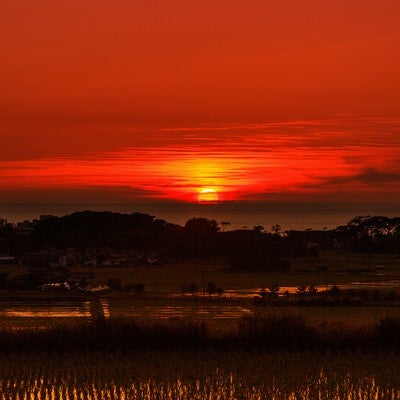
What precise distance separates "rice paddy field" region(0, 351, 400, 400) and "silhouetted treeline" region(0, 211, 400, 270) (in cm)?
2798

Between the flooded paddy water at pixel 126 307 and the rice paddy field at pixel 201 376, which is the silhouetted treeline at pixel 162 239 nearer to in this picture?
the flooded paddy water at pixel 126 307

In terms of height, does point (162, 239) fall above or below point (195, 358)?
above

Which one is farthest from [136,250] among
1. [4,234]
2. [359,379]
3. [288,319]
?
[359,379]

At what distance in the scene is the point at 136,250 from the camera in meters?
47.9

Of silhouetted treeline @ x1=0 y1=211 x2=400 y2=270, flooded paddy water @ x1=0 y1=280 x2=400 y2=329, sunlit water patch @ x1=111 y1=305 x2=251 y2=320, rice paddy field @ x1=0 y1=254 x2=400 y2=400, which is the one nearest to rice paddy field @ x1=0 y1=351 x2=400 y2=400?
rice paddy field @ x1=0 y1=254 x2=400 y2=400

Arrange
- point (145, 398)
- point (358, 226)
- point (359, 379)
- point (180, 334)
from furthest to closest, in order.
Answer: point (358, 226)
point (180, 334)
point (359, 379)
point (145, 398)

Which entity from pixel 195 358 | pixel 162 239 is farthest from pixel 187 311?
pixel 162 239

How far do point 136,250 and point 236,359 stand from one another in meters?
32.1

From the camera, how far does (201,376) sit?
1436cm

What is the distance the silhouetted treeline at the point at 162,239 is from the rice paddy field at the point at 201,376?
27981mm

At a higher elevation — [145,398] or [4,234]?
[4,234]

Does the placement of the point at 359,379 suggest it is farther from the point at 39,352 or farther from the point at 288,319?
the point at 39,352

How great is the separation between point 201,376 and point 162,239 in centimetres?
3539

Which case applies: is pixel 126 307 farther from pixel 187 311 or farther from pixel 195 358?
pixel 195 358
